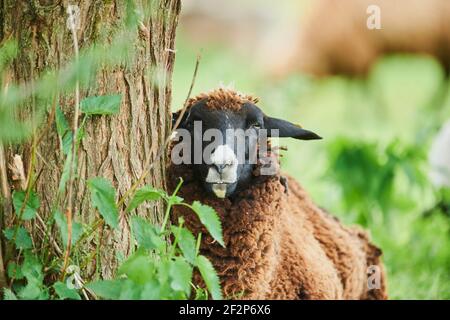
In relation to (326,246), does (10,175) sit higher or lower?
higher

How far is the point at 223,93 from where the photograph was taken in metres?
3.97

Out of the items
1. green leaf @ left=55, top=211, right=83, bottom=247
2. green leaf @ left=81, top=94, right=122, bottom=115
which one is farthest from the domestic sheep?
green leaf @ left=55, top=211, right=83, bottom=247

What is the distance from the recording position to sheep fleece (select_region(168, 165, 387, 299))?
3.89 meters

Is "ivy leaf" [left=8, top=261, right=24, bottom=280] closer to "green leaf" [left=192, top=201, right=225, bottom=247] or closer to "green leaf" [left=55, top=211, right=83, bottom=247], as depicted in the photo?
"green leaf" [left=55, top=211, right=83, bottom=247]

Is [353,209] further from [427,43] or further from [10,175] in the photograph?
[427,43]

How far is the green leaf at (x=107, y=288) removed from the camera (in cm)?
298

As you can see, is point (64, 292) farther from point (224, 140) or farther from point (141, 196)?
point (224, 140)

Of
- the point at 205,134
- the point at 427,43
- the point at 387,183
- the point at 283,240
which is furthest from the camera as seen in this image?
the point at 427,43

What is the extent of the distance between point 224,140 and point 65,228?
96 centimetres

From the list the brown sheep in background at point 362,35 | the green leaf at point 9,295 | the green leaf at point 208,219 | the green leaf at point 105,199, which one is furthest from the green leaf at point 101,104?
the brown sheep in background at point 362,35

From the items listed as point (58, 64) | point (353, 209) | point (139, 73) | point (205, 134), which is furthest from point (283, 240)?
point (353, 209)

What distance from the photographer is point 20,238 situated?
3.14 m

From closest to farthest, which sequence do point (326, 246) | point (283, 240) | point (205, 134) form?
1. point (205, 134)
2. point (283, 240)
3. point (326, 246)
